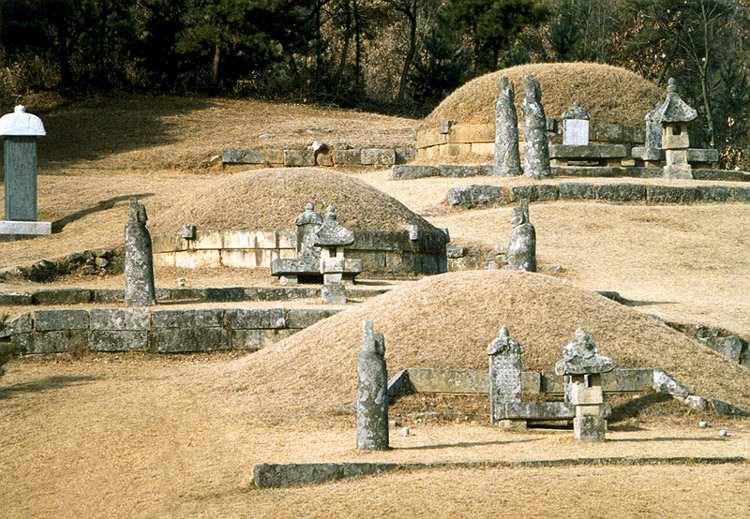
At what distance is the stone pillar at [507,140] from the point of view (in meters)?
24.9

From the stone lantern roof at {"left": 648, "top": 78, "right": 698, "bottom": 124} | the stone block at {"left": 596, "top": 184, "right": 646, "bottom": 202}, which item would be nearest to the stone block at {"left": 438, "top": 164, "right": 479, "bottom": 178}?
the stone block at {"left": 596, "top": 184, "right": 646, "bottom": 202}

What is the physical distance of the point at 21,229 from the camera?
20453 mm

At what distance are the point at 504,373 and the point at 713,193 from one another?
15038mm

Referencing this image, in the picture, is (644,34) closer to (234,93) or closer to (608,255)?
(234,93)

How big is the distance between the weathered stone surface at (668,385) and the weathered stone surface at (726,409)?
0.28m

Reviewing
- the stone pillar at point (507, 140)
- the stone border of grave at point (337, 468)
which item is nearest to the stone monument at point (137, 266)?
the stone border of grave at point (337, 468)

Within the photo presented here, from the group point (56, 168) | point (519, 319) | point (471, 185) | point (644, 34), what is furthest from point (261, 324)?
point (644, 34)

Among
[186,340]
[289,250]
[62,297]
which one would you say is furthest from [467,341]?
[289,250]

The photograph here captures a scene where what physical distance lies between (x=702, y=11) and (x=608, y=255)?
79.4ft

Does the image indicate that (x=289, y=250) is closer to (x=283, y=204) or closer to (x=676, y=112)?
(x=283, y=204)

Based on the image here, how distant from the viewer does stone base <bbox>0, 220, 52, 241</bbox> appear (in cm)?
2020

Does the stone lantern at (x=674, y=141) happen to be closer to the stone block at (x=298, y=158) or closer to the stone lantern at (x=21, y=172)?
the stone block at (x=298, y=158)

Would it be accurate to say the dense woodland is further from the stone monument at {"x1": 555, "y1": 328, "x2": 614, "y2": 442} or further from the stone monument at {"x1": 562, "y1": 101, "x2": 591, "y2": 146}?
the stone monument at {"x1": 555, "y1": 328, "x2": 614, "y2": 442}

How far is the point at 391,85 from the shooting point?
150ft
